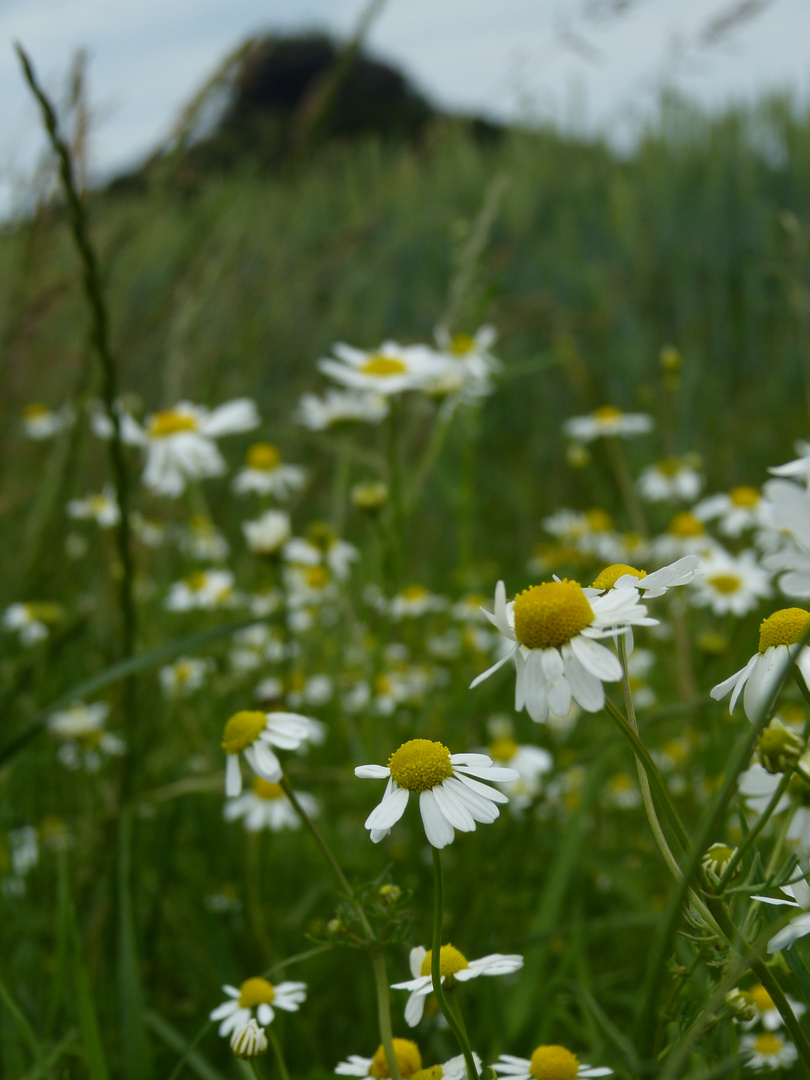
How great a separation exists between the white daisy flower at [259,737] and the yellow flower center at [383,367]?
840 mm

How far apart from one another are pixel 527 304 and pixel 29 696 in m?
1.01

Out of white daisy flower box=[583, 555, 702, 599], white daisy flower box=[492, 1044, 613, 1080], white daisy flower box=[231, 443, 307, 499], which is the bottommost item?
white daisy flower box=[231, 443, 307, 499]

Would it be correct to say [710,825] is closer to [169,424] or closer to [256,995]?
[256,995]

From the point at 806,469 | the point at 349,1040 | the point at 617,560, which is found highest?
the point at 806,469

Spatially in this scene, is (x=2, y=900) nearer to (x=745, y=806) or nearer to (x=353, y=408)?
(x=745, y=806)

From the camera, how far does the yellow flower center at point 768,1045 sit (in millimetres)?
655

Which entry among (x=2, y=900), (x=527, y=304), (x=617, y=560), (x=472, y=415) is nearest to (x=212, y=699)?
(x=2, y=900)

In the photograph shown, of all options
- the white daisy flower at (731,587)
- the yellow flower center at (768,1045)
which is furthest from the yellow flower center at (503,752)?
the yellow flower center at (768,1045)

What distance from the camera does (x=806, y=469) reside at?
1.52ft

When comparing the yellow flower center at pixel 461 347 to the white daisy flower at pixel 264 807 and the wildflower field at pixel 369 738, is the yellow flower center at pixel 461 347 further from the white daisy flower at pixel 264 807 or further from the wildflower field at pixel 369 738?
the white daisy flower at pixel 264 807

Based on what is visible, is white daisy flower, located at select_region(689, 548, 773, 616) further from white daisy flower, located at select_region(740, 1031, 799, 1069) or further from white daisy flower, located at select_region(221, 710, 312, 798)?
white daisy flower, located at select_region(221, 710, 312, 798)

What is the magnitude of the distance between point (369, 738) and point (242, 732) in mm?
555

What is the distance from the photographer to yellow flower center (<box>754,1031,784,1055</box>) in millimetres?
655

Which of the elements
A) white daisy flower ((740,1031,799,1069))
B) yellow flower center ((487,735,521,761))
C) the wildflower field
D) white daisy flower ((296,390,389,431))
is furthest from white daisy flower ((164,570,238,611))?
white daisy flower ((740,1031,799,1069))
